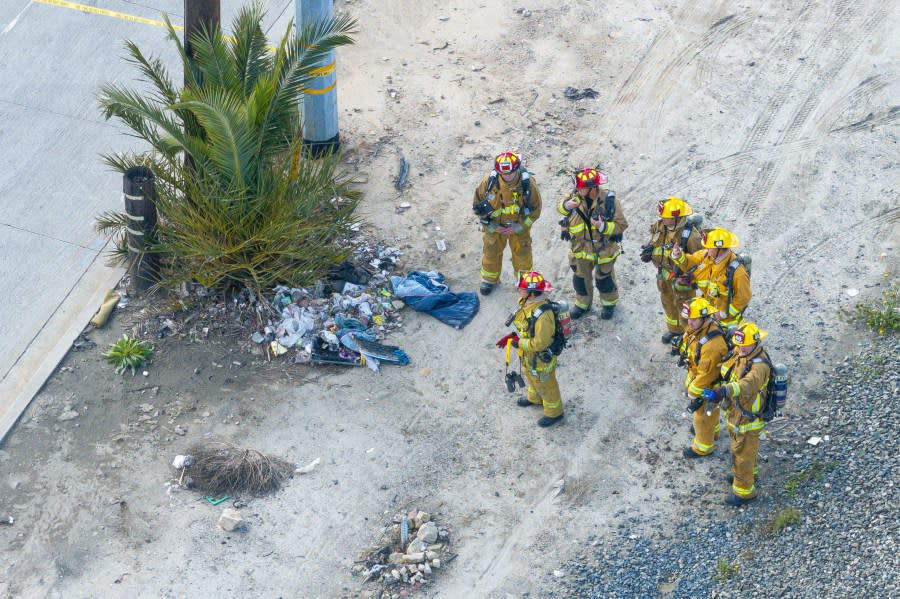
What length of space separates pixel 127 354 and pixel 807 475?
259 inches

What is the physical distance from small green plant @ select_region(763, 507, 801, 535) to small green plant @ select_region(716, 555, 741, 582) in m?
0.47

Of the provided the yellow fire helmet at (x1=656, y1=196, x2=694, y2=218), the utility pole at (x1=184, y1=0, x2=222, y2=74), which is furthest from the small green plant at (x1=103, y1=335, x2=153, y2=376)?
the yellow fire helmet at (x1=656, y1=196, x2=694, y2=218)

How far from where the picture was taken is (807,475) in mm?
9656

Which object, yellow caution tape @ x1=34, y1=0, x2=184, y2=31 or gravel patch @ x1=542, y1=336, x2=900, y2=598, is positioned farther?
yellow caution tape @ x1=34, y1=0, x2=184, y2=31

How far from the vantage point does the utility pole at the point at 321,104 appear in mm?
12570

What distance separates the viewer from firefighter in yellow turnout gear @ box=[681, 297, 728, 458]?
9.39 m

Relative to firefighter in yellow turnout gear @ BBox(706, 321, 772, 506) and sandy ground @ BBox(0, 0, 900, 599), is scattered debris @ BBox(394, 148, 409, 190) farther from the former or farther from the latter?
firefighter in yellow turnout gear @ BBox(706, 321, 772, 506)

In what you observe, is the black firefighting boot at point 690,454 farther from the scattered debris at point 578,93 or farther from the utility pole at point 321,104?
the scattered debris at point 578,93

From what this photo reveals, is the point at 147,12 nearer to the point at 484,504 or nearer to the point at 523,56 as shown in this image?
the point at 523,56

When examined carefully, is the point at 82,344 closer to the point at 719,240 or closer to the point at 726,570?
the point at 719,240

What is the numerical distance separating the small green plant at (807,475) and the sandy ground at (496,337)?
0.62 meters

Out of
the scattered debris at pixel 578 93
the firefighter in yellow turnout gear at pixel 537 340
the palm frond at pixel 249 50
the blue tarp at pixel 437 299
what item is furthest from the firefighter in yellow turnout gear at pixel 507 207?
the scattered debris at pixel 578 93

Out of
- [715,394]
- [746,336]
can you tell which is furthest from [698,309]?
[715,394]

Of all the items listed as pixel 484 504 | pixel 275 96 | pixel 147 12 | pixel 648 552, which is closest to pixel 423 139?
pixel 275 96
